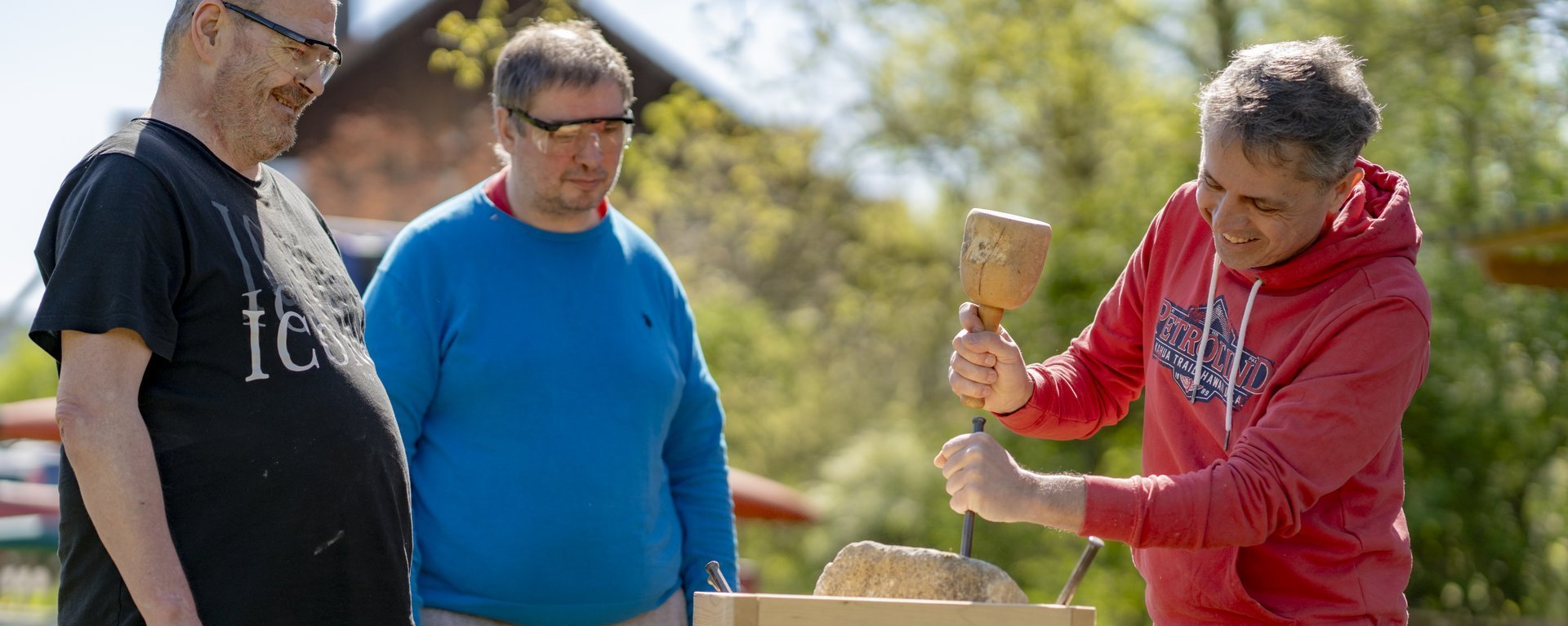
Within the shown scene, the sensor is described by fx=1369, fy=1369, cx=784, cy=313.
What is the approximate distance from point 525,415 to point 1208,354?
1463mm

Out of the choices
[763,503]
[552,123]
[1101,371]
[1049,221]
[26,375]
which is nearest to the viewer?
[1101,371]

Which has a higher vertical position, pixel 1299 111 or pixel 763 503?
pixel 1299 111

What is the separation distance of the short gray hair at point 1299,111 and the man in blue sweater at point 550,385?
4.94 feet

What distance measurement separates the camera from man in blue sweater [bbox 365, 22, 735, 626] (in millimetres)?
2984

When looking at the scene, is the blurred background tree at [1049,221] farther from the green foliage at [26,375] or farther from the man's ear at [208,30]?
the green foliage at [26,375]

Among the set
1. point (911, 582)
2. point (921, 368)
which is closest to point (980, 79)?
point (921, 368)

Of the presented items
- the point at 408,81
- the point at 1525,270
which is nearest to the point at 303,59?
the point at 1525,270

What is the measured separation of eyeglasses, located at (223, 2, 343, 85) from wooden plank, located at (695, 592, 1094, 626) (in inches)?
47.0

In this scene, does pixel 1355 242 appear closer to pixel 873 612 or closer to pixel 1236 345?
pixel 1236 345

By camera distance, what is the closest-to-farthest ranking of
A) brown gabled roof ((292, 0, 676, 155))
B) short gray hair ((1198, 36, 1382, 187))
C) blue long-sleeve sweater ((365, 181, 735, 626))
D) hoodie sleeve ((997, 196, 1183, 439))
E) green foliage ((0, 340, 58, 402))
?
1. short gray hair ((1198, 36, 1382, 187))
2. hoodie sleeve ((997, 196, 1183, 439))
3. blue long-sleeve sweater ((365, 181, 735, 626))
4. brown gabled roof ((292, 0, 676, 155))
5. green foliage ((0, 340, 58, 402))

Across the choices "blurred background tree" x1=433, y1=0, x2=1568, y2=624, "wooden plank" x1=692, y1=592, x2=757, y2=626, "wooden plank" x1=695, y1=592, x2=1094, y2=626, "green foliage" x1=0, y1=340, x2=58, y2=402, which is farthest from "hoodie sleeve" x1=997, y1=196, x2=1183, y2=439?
"green foliage" x1=0, y1=340, x2=58, y2=402

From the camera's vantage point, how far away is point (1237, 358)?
7.64 feet

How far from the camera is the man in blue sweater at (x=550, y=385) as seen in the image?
298 centimetres

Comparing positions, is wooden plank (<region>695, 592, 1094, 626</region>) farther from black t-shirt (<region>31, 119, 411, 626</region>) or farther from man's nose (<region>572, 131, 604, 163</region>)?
man's nose (<region>572, 131, 604, 163</region>)
